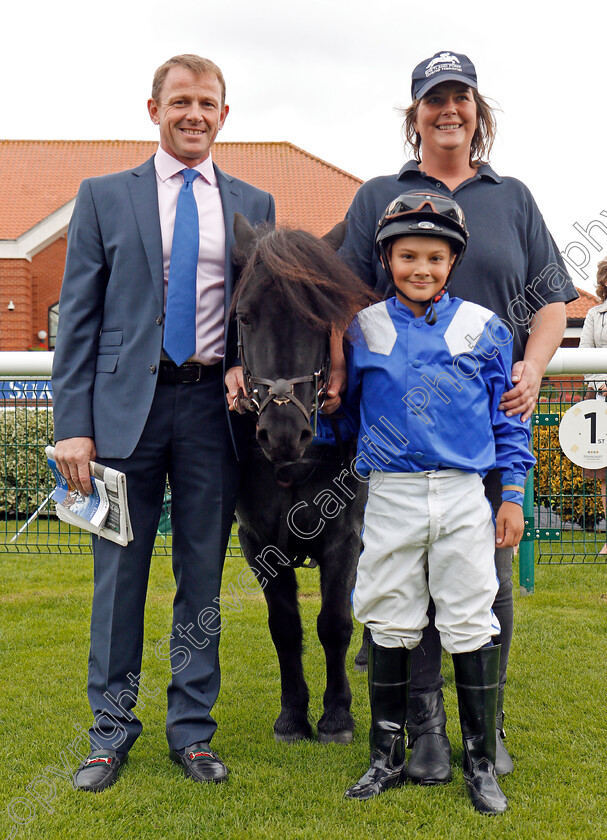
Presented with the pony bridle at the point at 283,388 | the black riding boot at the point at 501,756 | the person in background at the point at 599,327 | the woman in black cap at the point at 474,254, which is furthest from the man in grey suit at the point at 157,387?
the person in background at the point at 599,327

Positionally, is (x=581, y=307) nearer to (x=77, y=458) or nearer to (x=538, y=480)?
(x=538, y=480)

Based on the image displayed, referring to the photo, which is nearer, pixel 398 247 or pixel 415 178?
pixel 398 247

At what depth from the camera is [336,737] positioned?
2.93 m

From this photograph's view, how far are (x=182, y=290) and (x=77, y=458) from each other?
70cm

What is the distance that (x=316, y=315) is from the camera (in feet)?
7.88

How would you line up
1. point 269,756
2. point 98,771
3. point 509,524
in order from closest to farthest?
point 509,524, point 98,771, point 269,756

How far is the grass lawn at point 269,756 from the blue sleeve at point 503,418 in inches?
39.9

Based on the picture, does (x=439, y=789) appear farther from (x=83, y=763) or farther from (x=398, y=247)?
(x=398, y=247)

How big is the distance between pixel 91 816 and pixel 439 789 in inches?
45.0

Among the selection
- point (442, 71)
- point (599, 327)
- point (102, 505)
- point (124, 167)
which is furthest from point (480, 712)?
point (124, 167)

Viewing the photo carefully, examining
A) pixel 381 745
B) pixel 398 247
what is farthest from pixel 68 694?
pixel 398 247

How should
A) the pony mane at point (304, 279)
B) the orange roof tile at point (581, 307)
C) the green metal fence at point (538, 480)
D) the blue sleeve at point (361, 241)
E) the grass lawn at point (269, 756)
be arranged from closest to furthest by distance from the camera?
the grass lawn at point (269, 756) → the pony mane at point (304, 279) → the blue sleeve at point (361, 241) → the green metal fence at point (538, 480) → the orange roof tile at point (581, 307)

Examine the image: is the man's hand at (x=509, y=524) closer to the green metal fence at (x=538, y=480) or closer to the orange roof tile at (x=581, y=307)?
the green metal fence at (x=538, y=480)

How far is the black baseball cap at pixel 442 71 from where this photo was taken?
258cm
